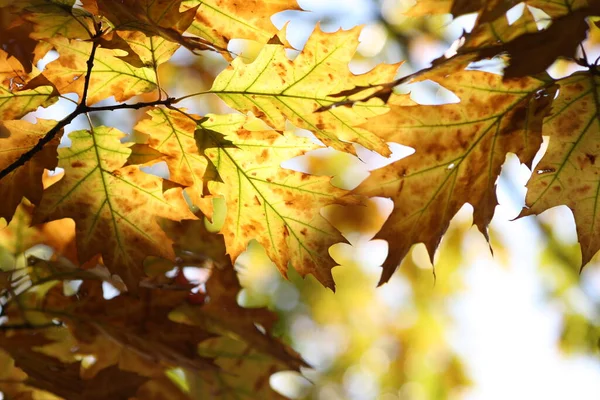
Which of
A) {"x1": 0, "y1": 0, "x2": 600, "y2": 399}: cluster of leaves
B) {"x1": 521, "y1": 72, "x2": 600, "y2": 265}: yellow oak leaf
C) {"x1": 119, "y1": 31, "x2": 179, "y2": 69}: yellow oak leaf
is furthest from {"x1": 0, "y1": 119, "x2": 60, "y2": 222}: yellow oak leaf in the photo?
{"x1": 521, "y1": 72, "x2": 600, "y2": 265}: yellow oak leaf

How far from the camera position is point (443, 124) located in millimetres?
1345

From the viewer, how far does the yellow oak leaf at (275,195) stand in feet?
4.63

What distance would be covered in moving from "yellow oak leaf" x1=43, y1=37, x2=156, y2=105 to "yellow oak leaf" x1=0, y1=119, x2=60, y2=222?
0.31 feet

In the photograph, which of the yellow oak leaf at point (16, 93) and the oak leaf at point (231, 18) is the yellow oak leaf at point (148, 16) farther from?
the yellow oak leaf at point (16, 93)

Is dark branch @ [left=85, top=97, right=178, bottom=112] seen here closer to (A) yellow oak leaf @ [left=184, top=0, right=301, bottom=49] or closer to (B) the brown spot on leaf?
(A) yellow oak leaf @ [left=184, top=0, right=301, bottom=49]

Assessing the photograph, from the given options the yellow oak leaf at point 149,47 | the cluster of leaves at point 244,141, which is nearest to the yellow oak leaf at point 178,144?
the cluster of leaves at point 244,141

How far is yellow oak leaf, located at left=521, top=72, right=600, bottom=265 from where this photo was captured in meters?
1.28

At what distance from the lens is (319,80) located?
1.36 metres

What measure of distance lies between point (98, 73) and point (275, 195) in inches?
17.6

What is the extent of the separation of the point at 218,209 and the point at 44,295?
2.83 meters

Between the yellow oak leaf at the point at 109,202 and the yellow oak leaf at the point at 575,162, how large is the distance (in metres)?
0.79

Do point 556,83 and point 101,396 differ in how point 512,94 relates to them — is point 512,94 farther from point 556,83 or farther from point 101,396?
point 101,396

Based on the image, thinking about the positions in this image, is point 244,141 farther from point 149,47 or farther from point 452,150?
point 452,150

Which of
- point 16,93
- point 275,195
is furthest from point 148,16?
point 275,195
